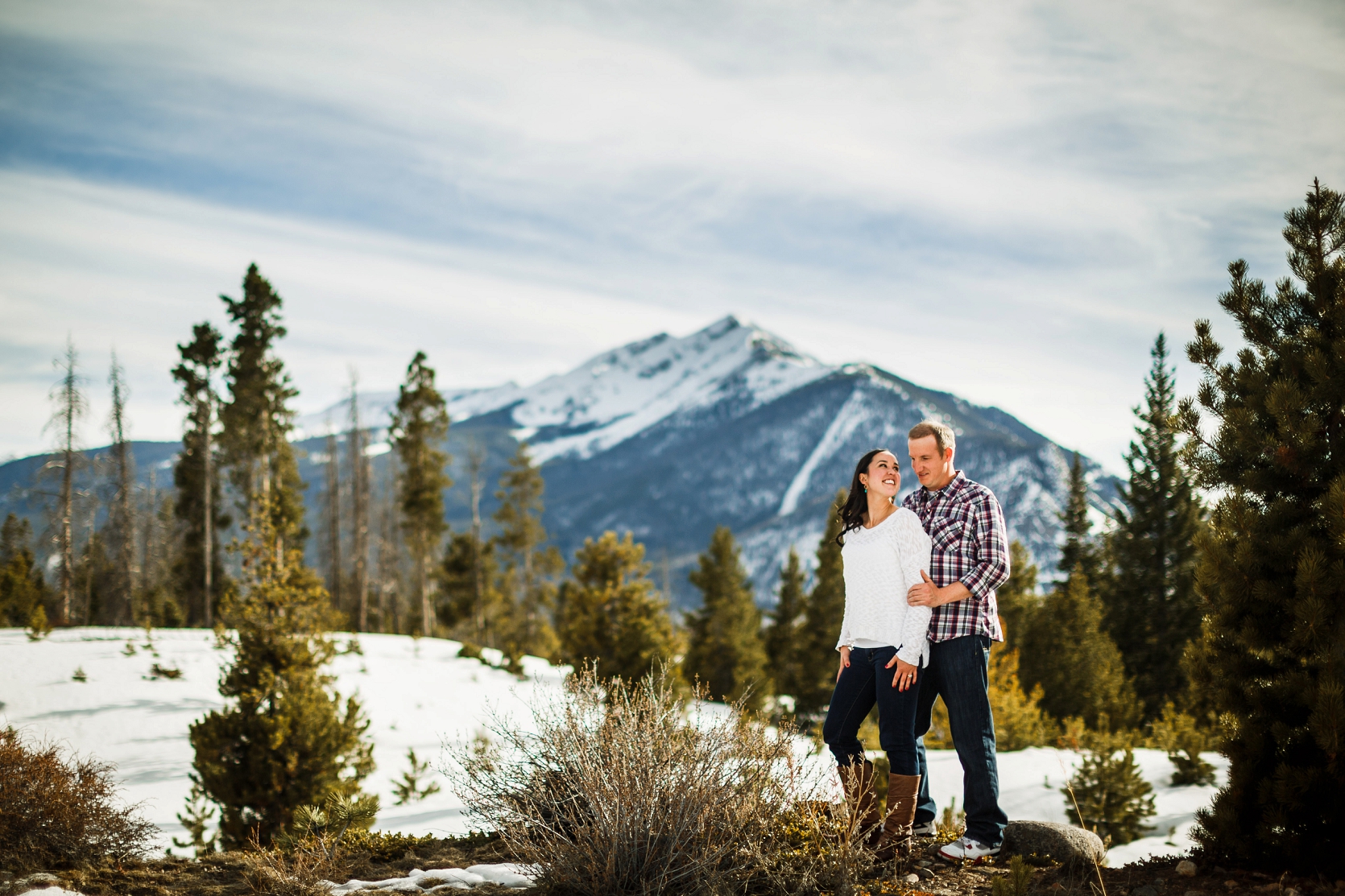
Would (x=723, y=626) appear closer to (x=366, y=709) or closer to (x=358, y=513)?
(x=366, y=709)

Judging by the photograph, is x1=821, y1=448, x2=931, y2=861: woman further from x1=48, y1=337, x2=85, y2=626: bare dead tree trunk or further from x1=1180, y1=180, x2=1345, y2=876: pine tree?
x1=48, y1=337, x2=85, y2=626: bare dead tree trunk

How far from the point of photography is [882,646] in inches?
167

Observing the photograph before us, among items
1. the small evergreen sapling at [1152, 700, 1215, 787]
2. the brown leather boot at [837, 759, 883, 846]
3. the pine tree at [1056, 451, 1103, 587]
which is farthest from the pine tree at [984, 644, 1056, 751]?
the pine tree at [1056, 451, 1103, 587]

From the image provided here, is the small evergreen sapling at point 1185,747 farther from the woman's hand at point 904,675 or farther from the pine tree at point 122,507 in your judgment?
the pine tree at point 122,507

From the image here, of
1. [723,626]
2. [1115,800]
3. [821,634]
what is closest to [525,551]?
[723,626]

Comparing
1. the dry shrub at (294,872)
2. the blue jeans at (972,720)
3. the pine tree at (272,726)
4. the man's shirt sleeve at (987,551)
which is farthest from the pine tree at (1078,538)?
the dry shrub at (294,872)

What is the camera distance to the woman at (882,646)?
4160 mm

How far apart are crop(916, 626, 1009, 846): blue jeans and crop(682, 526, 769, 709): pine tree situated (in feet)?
87.6

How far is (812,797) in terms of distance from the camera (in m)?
4.43

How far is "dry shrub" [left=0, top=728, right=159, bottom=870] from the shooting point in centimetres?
479

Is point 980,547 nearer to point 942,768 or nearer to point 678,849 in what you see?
point 678,849

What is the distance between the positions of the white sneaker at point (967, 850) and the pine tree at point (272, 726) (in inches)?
234

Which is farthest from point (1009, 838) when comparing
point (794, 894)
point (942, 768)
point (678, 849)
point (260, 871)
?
point (942, 768)

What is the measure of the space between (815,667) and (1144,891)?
27022 millimetres
